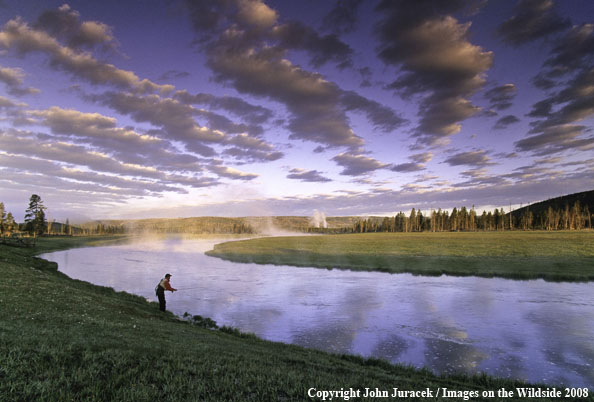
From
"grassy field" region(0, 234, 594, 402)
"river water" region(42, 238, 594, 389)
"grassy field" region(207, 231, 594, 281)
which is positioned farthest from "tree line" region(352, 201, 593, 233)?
"grassy field" region(0, 234, 594, 402)

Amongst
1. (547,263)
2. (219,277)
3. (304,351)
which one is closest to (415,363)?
(304,351)

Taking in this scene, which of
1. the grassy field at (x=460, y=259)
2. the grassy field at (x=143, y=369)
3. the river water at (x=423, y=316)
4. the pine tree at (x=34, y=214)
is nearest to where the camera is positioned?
the grassy field at (x=143, y=369)

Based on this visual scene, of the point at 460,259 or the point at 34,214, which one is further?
the point at 34,214

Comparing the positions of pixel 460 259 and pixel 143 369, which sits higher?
pixel 143 369

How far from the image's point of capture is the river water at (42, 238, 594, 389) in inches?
564

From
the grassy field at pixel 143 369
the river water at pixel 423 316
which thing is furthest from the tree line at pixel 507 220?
the grassy field at pixel 143 369

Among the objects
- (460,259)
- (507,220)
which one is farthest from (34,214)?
(507,220)

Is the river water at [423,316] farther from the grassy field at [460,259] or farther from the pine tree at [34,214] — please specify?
the pine tree at [34,214]

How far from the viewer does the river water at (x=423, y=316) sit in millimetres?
14336

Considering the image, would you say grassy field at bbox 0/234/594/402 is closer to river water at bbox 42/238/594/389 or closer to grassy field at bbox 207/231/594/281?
river water at bbox 42/238/594/389

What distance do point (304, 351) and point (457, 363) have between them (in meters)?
6.84

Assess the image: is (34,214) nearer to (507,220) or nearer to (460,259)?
(460,259)

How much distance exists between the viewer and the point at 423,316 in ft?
70.3

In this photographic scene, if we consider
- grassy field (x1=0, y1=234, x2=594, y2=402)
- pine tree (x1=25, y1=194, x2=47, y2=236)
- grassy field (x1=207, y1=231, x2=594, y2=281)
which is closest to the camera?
grassy field (x1=0, y1=234, x2=594, y2=402)
